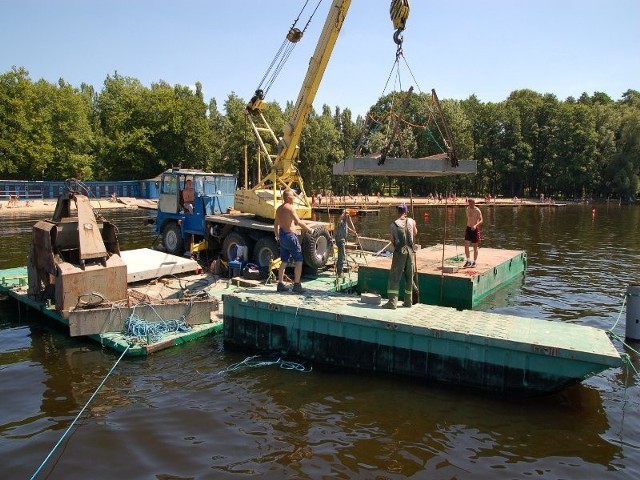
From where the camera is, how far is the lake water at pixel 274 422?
6.17m

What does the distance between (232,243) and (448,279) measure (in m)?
6.12

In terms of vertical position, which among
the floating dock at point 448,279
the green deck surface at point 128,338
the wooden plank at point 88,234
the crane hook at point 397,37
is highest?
the crane hook at point 397,37

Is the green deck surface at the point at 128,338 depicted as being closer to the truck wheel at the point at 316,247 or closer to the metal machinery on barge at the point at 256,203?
the truck wheel at the point at 316,247

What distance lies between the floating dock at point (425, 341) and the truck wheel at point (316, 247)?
330cm

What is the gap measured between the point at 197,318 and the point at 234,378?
88.1 inches

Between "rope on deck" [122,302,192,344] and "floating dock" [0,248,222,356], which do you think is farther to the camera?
"rope on deck" [122,302,192,344]

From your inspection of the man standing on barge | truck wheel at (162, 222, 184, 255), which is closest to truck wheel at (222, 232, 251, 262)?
truck wheel at (162, 222, 184, 255)

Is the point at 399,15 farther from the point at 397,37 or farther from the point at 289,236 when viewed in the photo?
the point at 289,236

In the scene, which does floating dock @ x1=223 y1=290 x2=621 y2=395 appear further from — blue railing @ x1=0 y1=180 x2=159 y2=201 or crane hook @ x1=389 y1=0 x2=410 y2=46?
blue railing @ x1=0 y1=180 x2=159 y2=201

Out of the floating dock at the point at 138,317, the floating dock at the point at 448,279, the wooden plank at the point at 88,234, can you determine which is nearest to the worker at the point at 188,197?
the floating dock at the point at 138,317

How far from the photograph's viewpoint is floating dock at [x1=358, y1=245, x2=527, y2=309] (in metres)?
12.2

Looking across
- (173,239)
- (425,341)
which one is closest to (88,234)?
(173,239)

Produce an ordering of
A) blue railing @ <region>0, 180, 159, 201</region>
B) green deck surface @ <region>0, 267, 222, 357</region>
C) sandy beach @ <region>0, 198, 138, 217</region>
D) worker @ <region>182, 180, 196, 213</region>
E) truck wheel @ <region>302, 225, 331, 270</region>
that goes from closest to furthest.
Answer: green deck surface @ <region>0, 267, 222, 357</region>
truck wheel @ <region>302, 225, 331, 270</region>
worker @ <region>182, 180, 196, 213</region>
sandy beach @ <region>0, 198, 138, 217</region>
blue railing @ <region>0, 180, 159, 201</region>

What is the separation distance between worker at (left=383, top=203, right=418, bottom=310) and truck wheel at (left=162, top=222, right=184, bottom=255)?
30.9 ft
